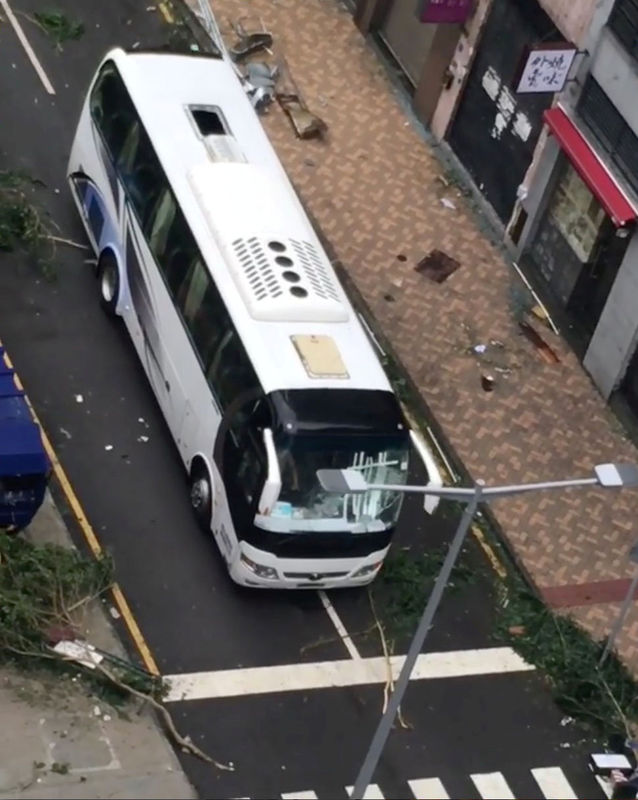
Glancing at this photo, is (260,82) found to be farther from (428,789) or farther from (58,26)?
(428,789)

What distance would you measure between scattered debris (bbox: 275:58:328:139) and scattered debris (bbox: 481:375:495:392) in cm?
578

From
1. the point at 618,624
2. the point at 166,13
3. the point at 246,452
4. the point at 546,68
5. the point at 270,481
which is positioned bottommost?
the point at 166,13

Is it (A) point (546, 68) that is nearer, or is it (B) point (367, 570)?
(B) point (367, 570)

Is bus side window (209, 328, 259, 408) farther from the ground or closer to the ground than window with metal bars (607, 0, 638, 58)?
closer to the ground

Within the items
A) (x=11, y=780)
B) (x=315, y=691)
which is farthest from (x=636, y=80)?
(x=11, y=780)

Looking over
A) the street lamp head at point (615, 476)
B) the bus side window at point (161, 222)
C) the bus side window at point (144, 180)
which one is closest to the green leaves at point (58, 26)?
the bus side window at point (144, 180)

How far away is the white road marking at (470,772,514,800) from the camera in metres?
19.4

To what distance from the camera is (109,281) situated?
23859 mm

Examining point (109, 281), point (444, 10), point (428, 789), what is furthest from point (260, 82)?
point (428, 789)

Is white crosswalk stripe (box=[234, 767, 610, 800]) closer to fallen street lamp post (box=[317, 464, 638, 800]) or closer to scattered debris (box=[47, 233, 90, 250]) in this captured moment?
fallen street lamp post (box=[317, 464, 638, 800])

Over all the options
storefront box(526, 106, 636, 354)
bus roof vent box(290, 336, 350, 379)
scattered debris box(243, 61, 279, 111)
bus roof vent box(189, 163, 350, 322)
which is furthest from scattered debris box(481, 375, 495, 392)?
scattered debris box(243, 61, 279, 111)

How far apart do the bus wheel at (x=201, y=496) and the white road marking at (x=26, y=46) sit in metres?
9.37

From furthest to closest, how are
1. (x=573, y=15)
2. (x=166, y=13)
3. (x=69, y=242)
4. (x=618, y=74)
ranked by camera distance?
1. (x=166, y=13)
2. (x=69, y=242)
3. (x=573, y=15)
4. (x=618, y=74)

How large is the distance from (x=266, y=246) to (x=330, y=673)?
5.07 metres
